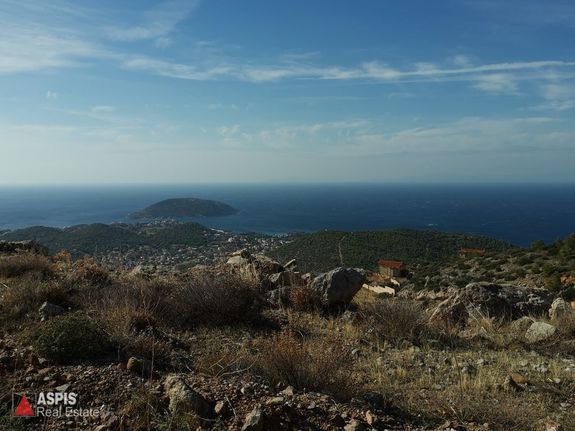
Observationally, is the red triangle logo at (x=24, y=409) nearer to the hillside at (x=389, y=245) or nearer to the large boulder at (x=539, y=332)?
the large boulder at (x=539, y=332)

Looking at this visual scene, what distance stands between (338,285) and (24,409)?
19.3 ft

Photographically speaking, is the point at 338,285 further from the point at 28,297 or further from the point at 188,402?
the point at 28,297

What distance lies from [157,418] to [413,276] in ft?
104

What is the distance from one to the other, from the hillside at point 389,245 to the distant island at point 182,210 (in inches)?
2725

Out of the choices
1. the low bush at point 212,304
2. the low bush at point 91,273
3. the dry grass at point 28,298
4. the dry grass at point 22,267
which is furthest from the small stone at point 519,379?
the dry grass at point 22,267

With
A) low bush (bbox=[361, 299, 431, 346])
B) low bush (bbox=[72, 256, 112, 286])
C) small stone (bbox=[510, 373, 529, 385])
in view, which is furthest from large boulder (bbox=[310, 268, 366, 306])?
low bush (bbox=[72, 256, 112, 286])

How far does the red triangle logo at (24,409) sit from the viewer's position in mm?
3180

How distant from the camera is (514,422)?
3.54m

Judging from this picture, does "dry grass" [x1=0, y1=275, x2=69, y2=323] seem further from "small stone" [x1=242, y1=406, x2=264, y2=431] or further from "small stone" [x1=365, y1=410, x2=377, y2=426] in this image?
"small stone" [x1=365, y1=410, x2=377, y2=426]

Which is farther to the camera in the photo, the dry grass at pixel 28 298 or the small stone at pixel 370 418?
the dry grass at pixel 28 298

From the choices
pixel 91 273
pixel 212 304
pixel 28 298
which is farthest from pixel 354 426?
pixel 91 273

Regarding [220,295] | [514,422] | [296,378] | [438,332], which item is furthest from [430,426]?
[220,295]

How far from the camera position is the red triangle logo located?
3180 mm

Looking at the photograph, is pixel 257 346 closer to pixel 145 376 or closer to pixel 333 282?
pixel 145 376
